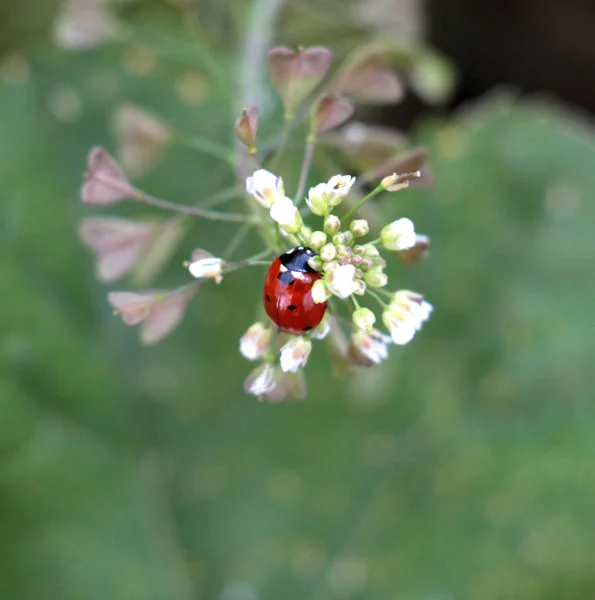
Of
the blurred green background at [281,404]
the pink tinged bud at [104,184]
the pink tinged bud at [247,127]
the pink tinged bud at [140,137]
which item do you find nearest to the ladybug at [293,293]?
the pink tinged bud at [247,127]

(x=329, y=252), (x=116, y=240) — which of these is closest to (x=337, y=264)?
(x=329, y=252)

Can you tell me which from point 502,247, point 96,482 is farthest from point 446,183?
point 96,482

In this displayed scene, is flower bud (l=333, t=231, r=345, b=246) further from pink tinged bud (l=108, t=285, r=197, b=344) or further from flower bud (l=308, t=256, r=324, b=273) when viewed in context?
pink tinged bud (l=108, t=285, r=197, b=344)

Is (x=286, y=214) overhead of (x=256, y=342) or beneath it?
overhead

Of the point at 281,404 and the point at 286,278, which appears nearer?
the point at 286,278

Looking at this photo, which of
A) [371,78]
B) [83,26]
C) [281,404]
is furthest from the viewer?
[281,404]

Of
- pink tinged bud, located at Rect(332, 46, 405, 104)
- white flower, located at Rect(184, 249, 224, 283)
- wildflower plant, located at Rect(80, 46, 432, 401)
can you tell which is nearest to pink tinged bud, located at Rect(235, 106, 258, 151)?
wildflower plant, located at Rect(80, 46, 432, 401)

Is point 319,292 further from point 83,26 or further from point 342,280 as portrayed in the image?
point 83,26

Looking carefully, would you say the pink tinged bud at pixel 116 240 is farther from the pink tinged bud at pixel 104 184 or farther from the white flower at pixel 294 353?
the white flower at pixel 294 353
